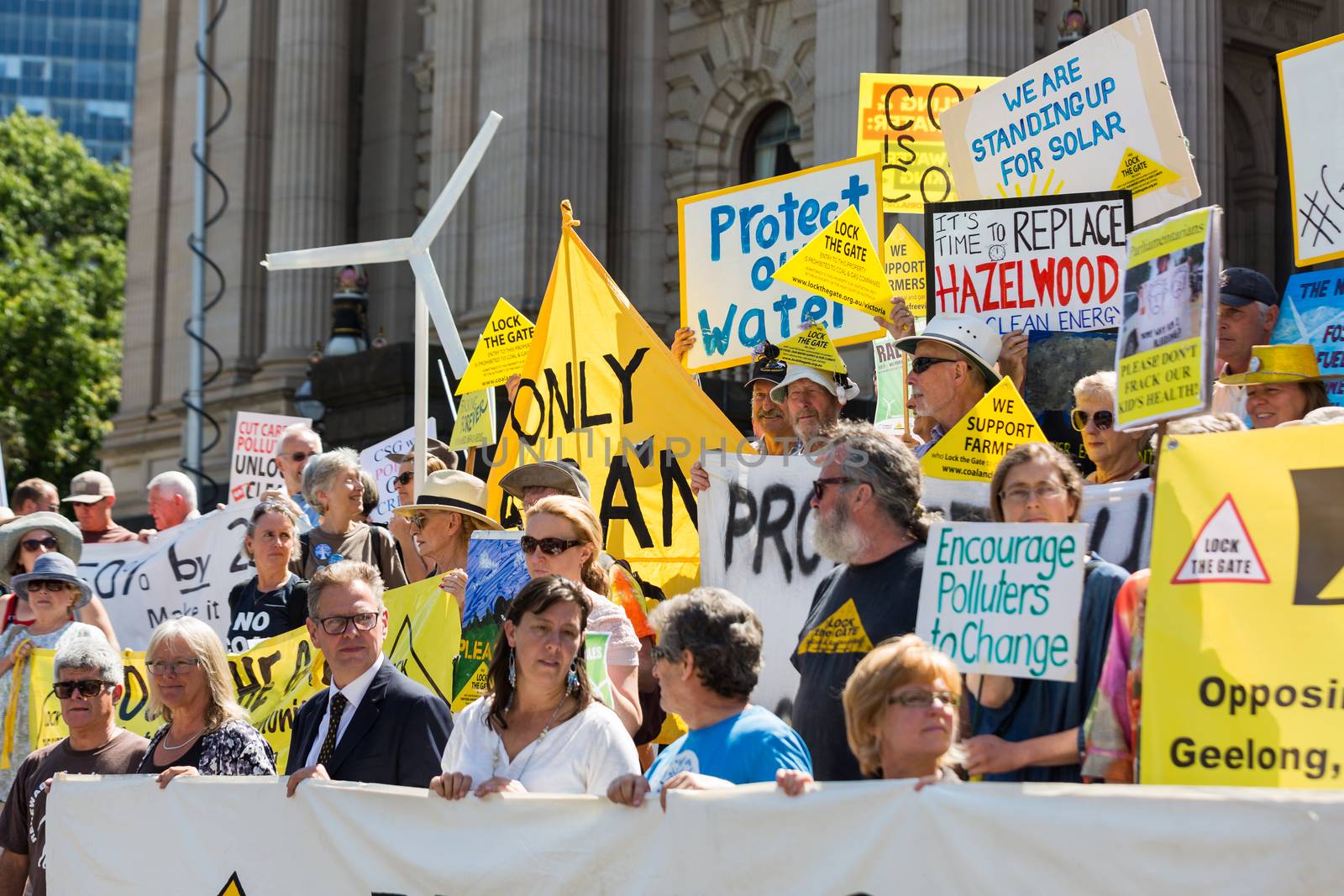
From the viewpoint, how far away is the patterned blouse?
21.3 feet

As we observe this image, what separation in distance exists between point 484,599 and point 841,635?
1.71 m

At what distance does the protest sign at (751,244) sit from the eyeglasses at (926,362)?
158 centimetres

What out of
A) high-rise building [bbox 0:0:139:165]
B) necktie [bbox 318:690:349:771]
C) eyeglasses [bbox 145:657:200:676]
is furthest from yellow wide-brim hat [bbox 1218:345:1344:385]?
high-rise building [bbox 0:0:139:165]

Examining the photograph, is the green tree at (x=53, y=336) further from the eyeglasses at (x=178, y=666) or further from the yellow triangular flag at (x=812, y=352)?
the eyeglasses at (x=178, y=666)

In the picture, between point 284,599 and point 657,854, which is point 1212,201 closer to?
point 284,599

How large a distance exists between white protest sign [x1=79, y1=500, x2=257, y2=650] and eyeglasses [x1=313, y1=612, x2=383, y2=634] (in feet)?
14.5

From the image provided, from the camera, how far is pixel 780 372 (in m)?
8.14

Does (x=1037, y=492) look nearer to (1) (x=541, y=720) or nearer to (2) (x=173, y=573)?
(1) (x=541, y=720)

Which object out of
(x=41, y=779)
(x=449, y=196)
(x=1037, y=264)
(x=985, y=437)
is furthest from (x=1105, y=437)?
(x=449, y=196)

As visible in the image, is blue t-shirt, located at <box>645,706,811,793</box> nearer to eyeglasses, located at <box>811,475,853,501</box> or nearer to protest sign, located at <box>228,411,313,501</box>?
eyeglasses, located at <box>811,475,853,501</box>

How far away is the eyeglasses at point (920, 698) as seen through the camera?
4.58 m

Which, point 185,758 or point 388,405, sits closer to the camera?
point 185,758

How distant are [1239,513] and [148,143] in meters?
25.7

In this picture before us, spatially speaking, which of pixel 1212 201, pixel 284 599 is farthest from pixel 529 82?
pixel 284 599
